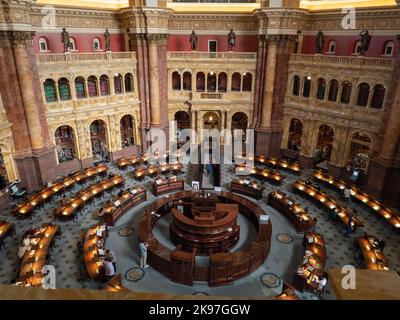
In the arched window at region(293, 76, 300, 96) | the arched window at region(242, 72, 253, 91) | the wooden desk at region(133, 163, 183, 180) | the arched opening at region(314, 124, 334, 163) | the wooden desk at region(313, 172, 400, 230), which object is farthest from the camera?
the arched window at region(242, 72, 253, 91)

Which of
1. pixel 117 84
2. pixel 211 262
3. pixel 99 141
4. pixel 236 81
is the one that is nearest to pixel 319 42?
pixel 236 81

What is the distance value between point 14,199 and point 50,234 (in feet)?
24.3

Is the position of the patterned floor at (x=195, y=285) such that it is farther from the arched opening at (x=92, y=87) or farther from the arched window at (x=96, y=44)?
the arched window at (x=96, y=44)

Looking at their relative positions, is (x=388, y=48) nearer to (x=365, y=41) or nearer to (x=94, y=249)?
(x=365, y=41)

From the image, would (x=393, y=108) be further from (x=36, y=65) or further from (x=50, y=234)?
(x=36, y=65)

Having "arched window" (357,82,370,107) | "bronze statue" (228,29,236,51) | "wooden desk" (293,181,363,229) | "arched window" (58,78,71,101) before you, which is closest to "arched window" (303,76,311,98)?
A: "arched window" (357,82,370,107)

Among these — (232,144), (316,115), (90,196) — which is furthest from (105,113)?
(316,115)

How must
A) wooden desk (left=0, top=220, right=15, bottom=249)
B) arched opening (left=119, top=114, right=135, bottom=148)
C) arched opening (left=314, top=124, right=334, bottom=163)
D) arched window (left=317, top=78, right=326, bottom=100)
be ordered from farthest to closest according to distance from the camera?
arched opening (left=119, top=114, right=135, bottom=148), arched opening (left=314, top=124, right=334, bottom=163), arched window (left=317, top=78, right=326, bottom=100), wooden desk (left=0, top=220, right=15, bottom=249)

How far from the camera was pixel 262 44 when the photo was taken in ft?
90.5

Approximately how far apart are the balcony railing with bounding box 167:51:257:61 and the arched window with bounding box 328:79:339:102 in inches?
287

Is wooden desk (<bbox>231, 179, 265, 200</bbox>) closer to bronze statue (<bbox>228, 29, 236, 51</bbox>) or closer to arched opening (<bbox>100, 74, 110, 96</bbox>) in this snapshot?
bronze statue (<bbox>228, 29, 236, 51</bbox>)

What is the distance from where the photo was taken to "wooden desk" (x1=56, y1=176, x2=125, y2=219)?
19422mm

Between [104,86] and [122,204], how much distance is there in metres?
14.0

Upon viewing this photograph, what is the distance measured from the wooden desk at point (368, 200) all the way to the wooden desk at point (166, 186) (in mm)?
10998
